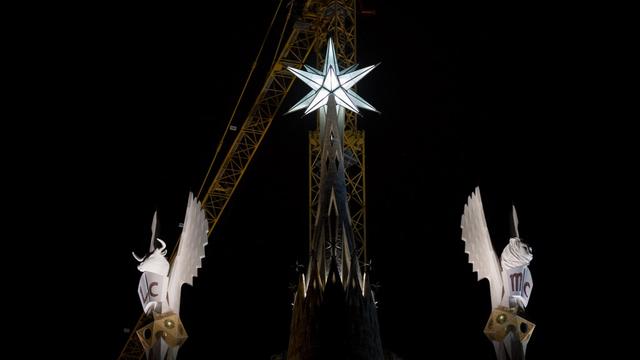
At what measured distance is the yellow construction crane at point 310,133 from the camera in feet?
209

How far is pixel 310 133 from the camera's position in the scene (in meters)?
61.6

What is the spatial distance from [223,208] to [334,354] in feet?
85.0

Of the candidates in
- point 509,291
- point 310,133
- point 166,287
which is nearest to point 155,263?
point 166,287

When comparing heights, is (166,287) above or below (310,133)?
below

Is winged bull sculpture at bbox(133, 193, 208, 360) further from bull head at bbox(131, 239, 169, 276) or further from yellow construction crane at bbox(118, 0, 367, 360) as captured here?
yellow construction crane at bbox(118, 0, 367, 360)

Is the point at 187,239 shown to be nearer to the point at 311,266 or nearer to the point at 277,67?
the point at 311,266

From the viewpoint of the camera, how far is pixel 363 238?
63.8 metres

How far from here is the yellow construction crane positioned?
209ft

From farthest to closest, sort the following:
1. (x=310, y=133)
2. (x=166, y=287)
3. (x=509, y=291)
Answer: (x=310, y=133)
(x=166, y=287)
(x=509, y=291)

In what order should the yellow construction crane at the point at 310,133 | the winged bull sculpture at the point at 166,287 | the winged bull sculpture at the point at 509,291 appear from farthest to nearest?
the yellow construction crane at the point at 310,133 → the winged bull sculpture at the point at 166,287 → the winged bull sculpture at the point at 509,291

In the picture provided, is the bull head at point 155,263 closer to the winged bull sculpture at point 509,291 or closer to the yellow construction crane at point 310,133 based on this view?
the winged bull sculpture at point 509,291

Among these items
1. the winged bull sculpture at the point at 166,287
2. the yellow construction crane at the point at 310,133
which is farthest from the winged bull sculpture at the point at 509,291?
the yellow construction crane at the point at 310,133

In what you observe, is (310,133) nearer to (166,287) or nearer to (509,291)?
(166,287)

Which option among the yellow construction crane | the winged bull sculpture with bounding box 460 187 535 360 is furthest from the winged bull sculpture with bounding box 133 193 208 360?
the yellow construction crane
